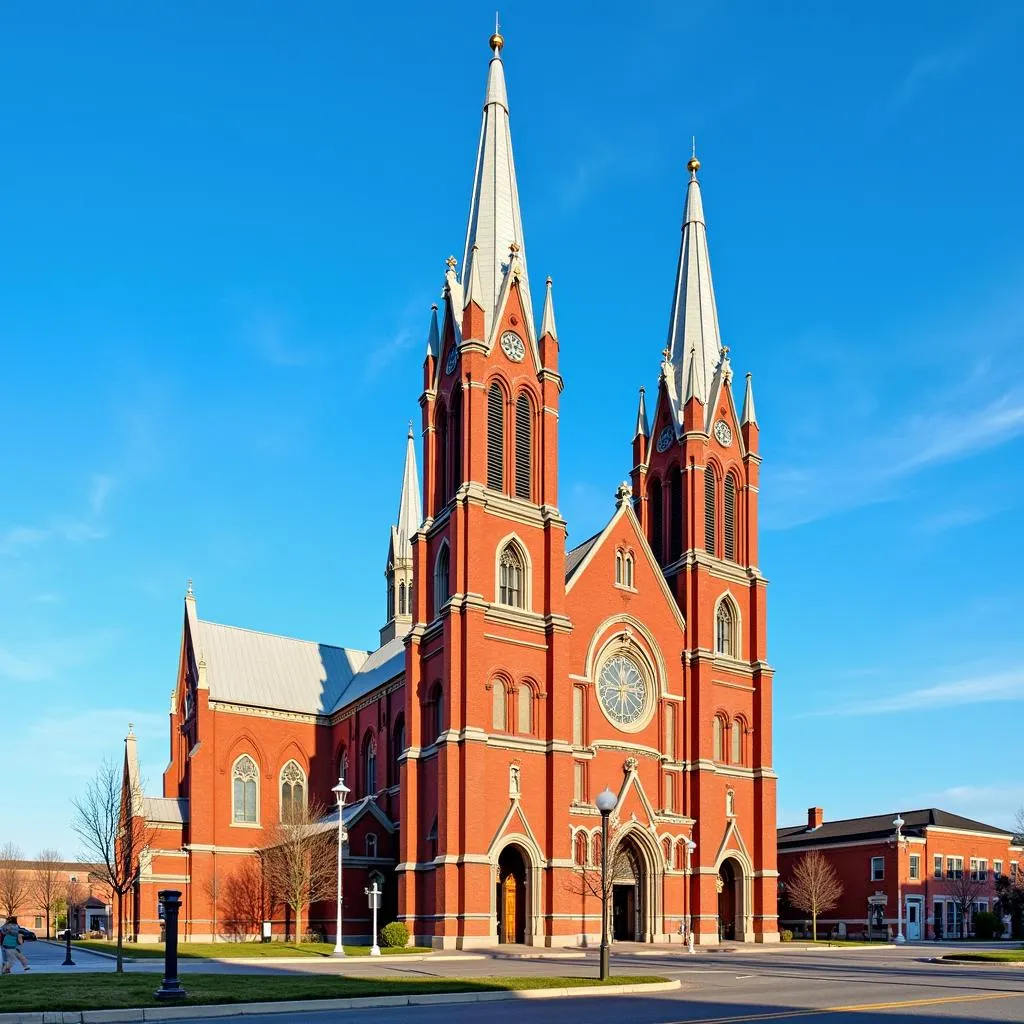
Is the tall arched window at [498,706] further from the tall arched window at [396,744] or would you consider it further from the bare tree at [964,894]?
the bare tree at [964,894]

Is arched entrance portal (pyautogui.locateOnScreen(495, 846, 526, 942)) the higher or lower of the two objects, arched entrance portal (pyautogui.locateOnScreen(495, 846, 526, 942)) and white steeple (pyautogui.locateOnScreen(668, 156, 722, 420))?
the lower

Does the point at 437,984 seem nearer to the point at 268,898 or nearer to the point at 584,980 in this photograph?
the point at 584,980

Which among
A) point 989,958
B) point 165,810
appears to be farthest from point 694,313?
point 165,810

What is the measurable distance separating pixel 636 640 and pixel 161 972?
3158 cm

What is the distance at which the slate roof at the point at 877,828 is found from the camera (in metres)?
77.1

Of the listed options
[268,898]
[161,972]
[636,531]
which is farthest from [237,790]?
[161,972]

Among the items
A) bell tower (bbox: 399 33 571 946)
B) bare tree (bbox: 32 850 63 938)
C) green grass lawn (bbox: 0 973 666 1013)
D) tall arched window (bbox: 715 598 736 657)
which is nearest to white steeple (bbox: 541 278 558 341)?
bell tower (bbox: 399 33 571 946)

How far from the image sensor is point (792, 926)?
260 ft

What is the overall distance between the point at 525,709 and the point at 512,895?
27.7 ft

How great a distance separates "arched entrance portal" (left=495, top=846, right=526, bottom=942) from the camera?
5119cm

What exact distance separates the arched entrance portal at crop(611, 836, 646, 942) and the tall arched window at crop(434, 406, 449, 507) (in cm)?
1887

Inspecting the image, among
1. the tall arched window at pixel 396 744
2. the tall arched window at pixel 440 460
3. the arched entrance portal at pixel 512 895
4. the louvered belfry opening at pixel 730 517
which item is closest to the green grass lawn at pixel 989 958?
the arched entrance portal at pixel 512 895

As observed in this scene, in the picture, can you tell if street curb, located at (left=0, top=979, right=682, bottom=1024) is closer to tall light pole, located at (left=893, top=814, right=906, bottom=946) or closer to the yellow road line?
the yellow road line

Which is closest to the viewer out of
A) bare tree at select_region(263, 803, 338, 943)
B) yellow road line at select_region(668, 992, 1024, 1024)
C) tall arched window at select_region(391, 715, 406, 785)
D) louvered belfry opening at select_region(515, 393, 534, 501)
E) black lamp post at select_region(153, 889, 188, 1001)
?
yellow road line at select_region(668, 992, 1024, 1024)
